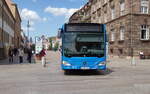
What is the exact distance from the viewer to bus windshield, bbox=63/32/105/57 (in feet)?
52.7

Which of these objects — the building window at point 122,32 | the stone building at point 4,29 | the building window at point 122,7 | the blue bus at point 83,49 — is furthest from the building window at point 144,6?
the blue bus at point 83,49

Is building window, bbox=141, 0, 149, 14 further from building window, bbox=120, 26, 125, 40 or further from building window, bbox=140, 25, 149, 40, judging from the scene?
building window, bbox=120, 26, 125, 40

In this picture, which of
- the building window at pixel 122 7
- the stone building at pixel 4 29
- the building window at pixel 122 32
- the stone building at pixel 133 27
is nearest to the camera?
the stone building at pixel 4 29

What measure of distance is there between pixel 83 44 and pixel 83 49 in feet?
1.00

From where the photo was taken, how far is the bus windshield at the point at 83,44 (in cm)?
1606

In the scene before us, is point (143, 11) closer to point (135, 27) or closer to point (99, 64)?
point (135, 27)

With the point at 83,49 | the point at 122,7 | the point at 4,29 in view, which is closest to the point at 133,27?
the point at 122,7

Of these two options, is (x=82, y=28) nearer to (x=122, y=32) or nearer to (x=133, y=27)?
(x=133, y=27)

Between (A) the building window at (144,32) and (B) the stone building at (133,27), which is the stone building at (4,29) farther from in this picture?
(A) the building window at (144,32)

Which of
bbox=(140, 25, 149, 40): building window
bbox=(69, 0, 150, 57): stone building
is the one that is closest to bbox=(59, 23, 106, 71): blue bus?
bbox=(69, 0, 150, 57): stone building

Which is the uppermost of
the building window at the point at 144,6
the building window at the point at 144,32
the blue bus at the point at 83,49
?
the building window at the point at 144,6

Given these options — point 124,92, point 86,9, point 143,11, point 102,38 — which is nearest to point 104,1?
point 143,11

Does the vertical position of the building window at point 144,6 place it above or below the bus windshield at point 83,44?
above

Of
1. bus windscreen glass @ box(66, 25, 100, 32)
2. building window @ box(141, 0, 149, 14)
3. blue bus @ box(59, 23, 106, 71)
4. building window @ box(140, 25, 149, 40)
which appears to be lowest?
blue bus @ box(59, 23, 106, 71)
